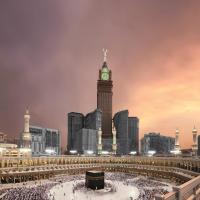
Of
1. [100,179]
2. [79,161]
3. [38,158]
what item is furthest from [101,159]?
[100,179]

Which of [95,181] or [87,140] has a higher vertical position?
[87,140]

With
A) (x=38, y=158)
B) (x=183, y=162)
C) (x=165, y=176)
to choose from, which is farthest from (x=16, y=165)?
(x=183, y=162)

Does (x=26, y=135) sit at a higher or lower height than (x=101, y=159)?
higher

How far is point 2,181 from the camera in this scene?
52844mm

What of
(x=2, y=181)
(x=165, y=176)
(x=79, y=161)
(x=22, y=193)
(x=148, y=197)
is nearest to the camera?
(x=148, y=197)

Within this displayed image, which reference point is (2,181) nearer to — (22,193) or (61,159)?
(22,193)

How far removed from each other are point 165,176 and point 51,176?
28914 millimetres

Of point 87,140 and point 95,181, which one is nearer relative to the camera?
point 95,181

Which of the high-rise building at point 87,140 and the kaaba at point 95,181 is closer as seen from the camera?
the kaaba at point 95,181

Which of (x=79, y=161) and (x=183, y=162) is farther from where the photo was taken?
(x=79, y=161)

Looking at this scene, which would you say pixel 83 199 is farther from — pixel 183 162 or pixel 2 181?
pixel 183 162

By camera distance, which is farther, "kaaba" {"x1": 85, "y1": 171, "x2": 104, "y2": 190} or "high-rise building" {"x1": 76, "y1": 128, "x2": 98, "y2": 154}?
"high-rise building" {"x1": 76, "y1": 128, "x2": 98, "y2": 154}

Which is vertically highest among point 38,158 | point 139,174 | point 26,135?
point 26,135

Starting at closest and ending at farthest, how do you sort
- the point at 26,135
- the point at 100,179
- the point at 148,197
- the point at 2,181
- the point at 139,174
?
1. the point at 148,197
2. the point at 100,179
3. the point at 2,181
4. the point at 139,174
5. the point at 26,135
